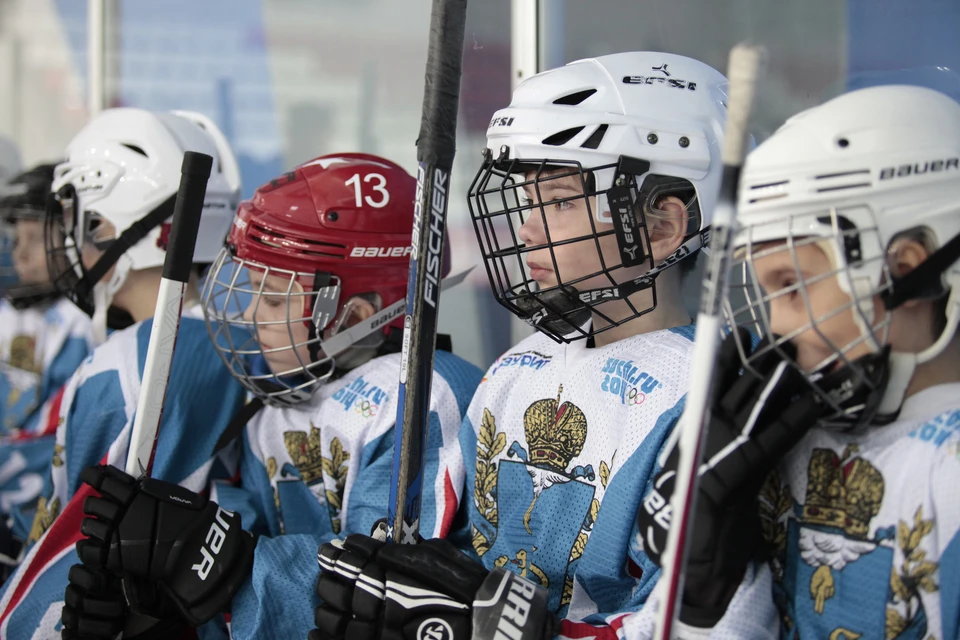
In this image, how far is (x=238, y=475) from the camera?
7.70ft

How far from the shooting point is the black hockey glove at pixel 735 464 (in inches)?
48.3

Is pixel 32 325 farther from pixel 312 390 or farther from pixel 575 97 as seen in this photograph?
pixel 575 97

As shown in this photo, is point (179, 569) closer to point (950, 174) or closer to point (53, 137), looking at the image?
point (950, 174)

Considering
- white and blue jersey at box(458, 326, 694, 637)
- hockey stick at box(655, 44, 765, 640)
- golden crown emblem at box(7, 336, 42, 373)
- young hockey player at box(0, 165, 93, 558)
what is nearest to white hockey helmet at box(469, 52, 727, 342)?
white and blue jersey at box(458, 326, 694, 637)

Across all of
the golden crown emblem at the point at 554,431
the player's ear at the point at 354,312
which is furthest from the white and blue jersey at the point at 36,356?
the golden crown emblem at the point at 554,431

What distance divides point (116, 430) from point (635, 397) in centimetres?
133

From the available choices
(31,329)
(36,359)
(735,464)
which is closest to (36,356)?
(36,359)

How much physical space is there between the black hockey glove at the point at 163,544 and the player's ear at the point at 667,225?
98cm

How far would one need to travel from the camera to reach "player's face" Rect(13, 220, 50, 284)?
10.8ft

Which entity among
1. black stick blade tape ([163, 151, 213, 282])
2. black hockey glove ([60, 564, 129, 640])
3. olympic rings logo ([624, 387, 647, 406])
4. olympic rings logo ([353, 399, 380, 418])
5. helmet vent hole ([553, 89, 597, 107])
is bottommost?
black hockey glove ([60, 564, 129, 640])

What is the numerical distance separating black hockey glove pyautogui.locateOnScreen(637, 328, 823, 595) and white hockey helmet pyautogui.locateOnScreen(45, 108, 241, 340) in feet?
5.57

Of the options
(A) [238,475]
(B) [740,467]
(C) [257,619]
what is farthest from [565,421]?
(A) [238,475]

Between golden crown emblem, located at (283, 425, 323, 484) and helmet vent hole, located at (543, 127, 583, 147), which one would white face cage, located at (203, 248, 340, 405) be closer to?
golden crown emblem, located at (283, 425, 323, 484)

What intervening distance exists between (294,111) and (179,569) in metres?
2.42
